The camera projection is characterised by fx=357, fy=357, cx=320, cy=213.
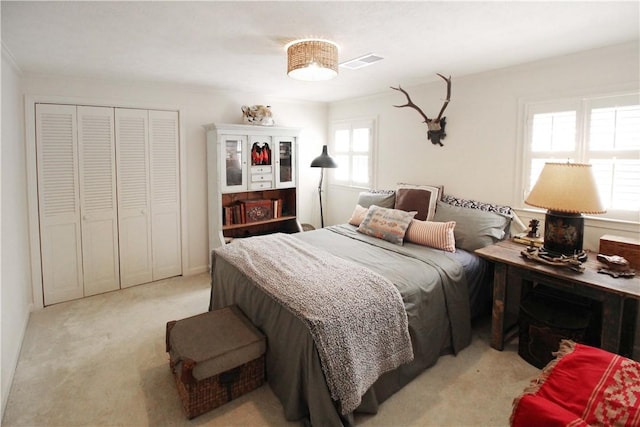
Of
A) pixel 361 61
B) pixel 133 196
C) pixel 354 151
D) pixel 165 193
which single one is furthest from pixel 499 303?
pixel 133 196

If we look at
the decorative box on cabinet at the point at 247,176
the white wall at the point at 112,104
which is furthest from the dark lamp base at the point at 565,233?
the white wall at the point at 112,104

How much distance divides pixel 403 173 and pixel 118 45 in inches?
118

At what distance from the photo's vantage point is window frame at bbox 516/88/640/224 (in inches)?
100

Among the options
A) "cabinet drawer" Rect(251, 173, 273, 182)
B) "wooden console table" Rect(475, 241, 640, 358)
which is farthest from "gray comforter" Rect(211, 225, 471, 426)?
"cabinet drawer" Rect(251, 173, 273, 182)

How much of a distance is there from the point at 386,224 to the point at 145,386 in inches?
90.7

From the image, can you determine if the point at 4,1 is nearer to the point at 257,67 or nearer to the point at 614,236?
the point at 257,67

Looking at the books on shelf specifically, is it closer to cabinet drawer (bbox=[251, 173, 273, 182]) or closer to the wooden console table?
the wooden console table

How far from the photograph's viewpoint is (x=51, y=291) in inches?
139

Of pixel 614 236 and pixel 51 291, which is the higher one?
pixel 614 236

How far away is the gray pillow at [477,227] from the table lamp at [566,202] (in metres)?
0.49

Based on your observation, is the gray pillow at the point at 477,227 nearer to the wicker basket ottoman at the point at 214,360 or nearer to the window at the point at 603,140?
the window at the point at 603,140

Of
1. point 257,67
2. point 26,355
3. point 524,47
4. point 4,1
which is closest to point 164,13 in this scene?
point 4,1

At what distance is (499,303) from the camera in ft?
8.76

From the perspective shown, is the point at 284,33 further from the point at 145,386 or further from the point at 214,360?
the point at 145,386
